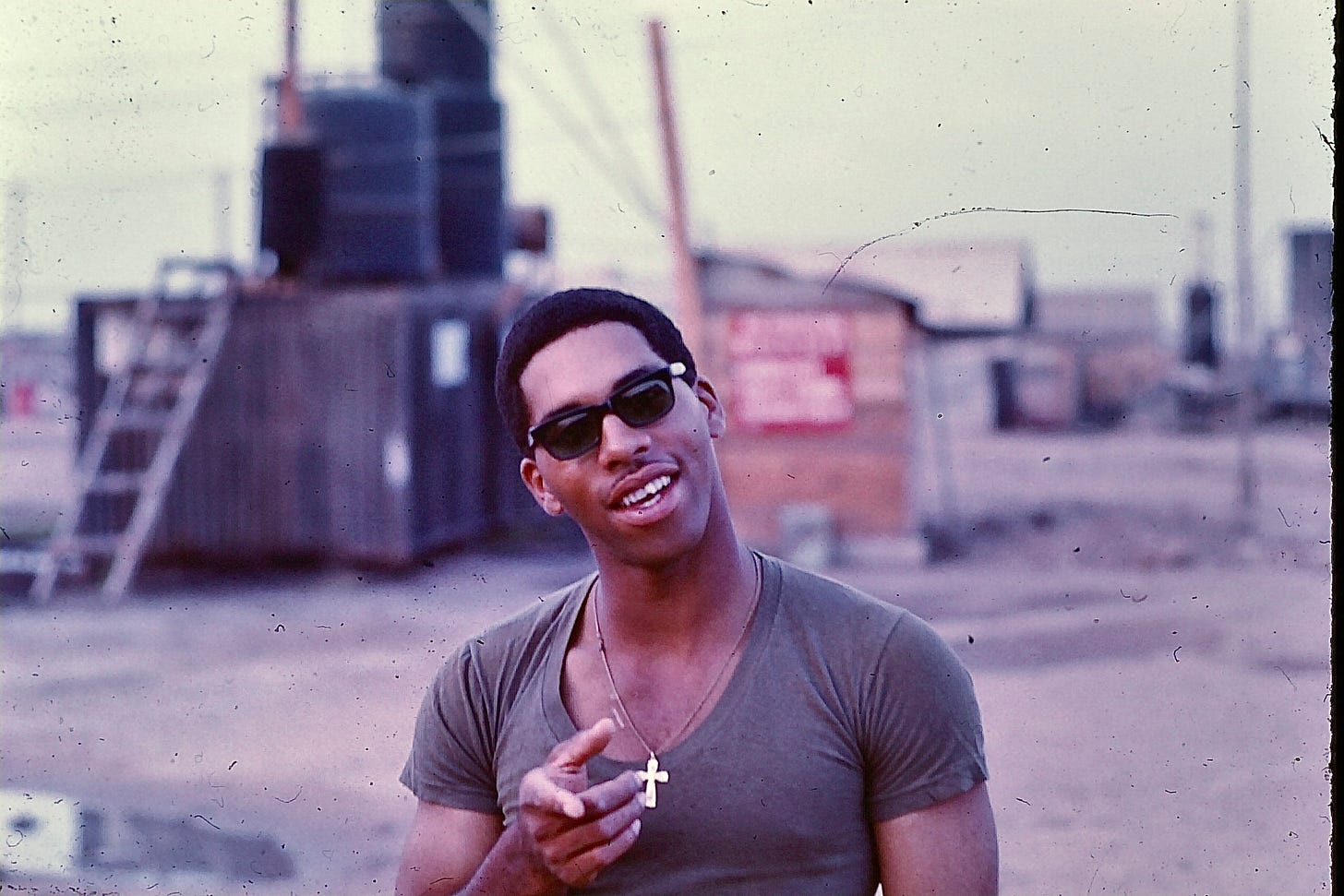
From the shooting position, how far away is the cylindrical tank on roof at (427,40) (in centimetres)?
1606

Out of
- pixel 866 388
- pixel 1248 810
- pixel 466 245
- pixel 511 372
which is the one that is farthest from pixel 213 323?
pixel 511 372

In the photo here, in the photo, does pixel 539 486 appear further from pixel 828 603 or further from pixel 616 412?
pixel 828 603

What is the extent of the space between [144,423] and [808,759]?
40.9ft

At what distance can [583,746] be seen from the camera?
6.53 feet

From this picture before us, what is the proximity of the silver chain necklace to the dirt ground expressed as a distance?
2.53m

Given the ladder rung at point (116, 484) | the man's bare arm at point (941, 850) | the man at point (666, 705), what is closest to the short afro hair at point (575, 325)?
the man at point (666, 705)

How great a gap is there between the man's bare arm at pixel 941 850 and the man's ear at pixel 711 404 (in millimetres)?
688

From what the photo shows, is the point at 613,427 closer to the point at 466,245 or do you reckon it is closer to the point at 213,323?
the point at 213,323

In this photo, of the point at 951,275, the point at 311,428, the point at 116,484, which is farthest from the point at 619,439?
the point at 951,275

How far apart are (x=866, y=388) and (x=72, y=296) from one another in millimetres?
7495

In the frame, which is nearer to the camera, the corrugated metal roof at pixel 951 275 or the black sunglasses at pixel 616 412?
the black sunglasses at pixel 616 412

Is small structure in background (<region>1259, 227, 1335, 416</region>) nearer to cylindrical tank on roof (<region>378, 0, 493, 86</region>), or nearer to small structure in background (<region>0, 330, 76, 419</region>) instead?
cylindrical tank on roof (<region>378, 0, 493, 86</region>)

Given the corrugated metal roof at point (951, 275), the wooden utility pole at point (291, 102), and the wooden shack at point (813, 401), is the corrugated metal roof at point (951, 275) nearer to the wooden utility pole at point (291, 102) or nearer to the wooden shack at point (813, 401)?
the wooden shack at point (813, 401)

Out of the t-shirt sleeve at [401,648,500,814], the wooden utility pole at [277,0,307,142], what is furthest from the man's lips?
the wooden utility pole at [277,0,307,142]
